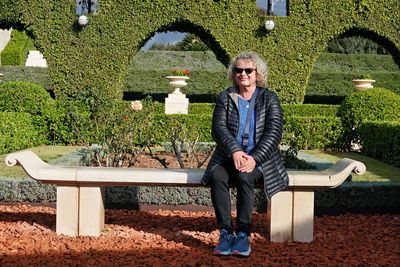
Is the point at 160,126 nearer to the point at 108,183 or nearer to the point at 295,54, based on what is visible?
the point at 295,54

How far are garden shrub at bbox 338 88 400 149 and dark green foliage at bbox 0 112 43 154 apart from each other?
19.6ft

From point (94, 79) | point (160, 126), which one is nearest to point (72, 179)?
point (160, 126)

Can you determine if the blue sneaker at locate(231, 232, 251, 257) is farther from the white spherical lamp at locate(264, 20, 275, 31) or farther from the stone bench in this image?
the white spherical lamp at locate(264, 20, 275, 31)

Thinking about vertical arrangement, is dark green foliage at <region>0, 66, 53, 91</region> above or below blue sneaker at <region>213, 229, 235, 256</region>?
above

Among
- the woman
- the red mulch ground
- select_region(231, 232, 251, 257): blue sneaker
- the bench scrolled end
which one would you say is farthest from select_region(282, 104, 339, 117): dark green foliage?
the bench scrolled end

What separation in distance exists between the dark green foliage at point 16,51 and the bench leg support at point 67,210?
2499 cm

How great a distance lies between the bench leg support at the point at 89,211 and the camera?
13.7 feet

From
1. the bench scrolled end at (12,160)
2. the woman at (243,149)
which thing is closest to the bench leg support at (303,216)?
the woman at (243,149)

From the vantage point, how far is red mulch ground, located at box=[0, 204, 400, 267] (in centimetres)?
360

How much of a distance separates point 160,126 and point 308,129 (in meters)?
2.86

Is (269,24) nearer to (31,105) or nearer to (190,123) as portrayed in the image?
(190,123)

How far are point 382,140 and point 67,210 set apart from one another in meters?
6.44

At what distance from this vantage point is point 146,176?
13.3 feet

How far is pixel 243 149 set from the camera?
3.96 meters
